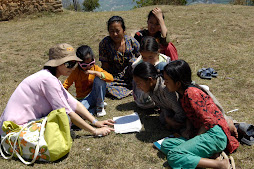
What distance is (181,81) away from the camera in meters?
2.61

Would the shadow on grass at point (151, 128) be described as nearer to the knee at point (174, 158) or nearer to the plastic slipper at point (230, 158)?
the knee at point (174, 158)

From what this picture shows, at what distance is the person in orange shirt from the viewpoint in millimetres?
3561

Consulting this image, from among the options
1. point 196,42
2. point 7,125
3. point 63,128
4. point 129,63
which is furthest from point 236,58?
point 7,125

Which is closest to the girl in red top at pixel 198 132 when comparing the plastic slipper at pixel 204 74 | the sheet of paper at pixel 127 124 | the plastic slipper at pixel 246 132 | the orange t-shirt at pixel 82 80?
the plastic slipper at pixel 246 132

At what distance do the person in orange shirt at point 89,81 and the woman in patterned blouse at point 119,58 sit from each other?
1.92 ft

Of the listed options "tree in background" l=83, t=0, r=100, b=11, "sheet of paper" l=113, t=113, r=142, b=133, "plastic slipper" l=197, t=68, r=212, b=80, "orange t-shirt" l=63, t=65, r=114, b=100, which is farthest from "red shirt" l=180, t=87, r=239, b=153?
"tree in background" l=83, t=0, r=100, b=11

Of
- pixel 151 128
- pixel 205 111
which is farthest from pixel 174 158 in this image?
pixel 151 128

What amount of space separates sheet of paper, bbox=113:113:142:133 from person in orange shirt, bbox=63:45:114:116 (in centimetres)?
45

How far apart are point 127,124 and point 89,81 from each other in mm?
1089

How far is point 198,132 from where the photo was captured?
256 centimetres

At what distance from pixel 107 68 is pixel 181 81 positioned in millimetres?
2192

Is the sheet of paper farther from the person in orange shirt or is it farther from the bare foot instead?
the bare foot

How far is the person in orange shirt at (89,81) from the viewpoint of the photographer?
356 centimetres

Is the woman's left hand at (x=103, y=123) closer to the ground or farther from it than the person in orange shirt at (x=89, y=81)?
closer to the ground
